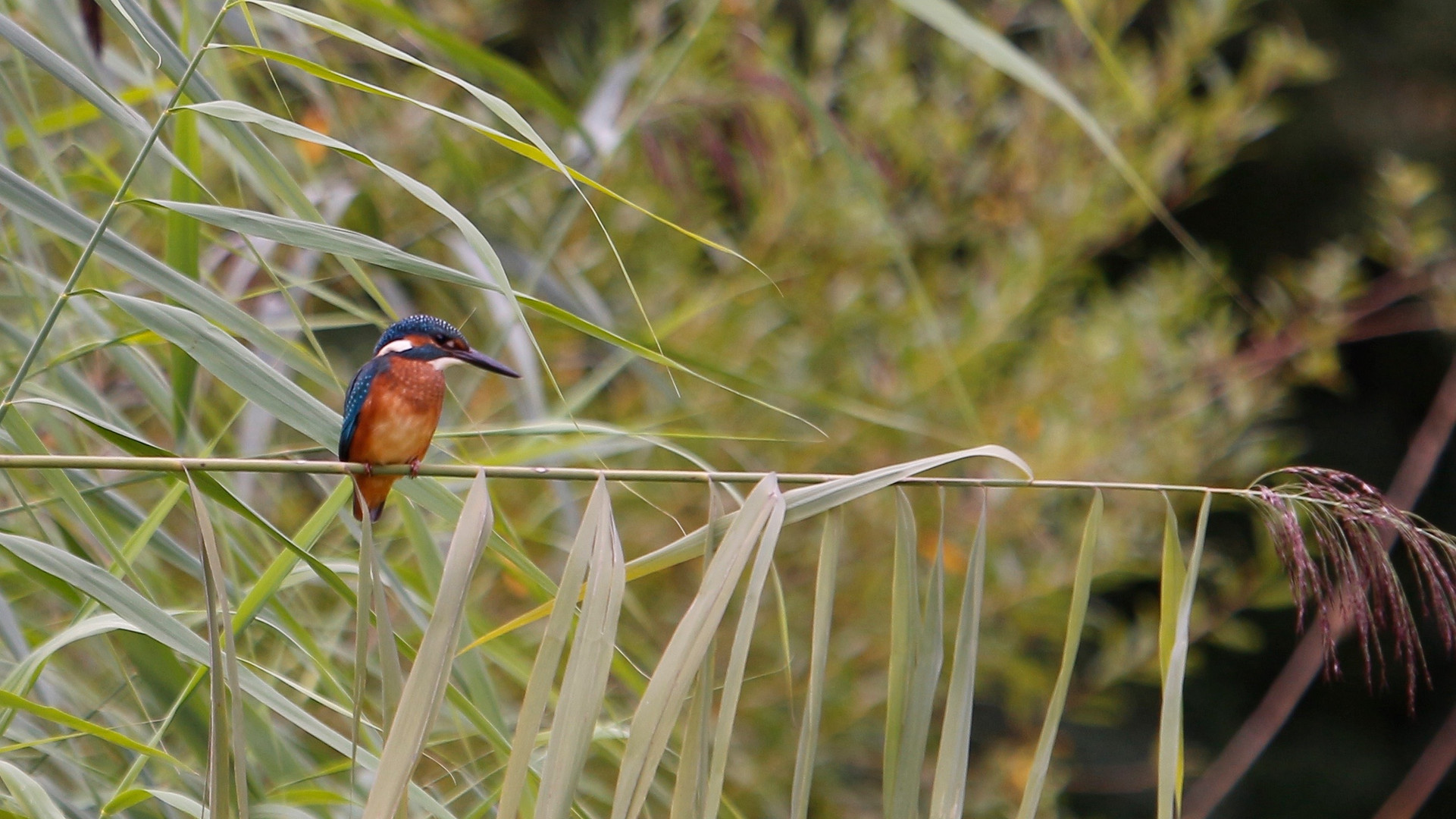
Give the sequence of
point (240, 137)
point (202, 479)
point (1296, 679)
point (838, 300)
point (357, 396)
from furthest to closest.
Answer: point (1296, 679), point (838, 300), point (357, 396), point (240, 137), point (202, 479)

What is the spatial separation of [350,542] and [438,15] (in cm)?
162

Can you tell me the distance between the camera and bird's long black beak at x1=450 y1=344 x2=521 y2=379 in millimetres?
1074

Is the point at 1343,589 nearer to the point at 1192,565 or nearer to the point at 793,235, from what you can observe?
the point at 1192,565

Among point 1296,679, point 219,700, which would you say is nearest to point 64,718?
point 219,700

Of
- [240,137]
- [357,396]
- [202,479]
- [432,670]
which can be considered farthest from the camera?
[357,396]

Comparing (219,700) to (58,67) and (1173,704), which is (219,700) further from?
(1173,704)

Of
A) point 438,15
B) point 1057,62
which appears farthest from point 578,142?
point 1057,62

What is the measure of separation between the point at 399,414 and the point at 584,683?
536mm

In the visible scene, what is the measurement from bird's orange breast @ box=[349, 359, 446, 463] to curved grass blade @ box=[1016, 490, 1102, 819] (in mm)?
579

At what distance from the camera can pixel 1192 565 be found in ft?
3.04

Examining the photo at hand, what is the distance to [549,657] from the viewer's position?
0.74 metres

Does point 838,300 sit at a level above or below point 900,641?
above

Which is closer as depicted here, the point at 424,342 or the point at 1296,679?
the point at 424,342

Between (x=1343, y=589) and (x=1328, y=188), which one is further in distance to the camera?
(x=1328, y=188)
